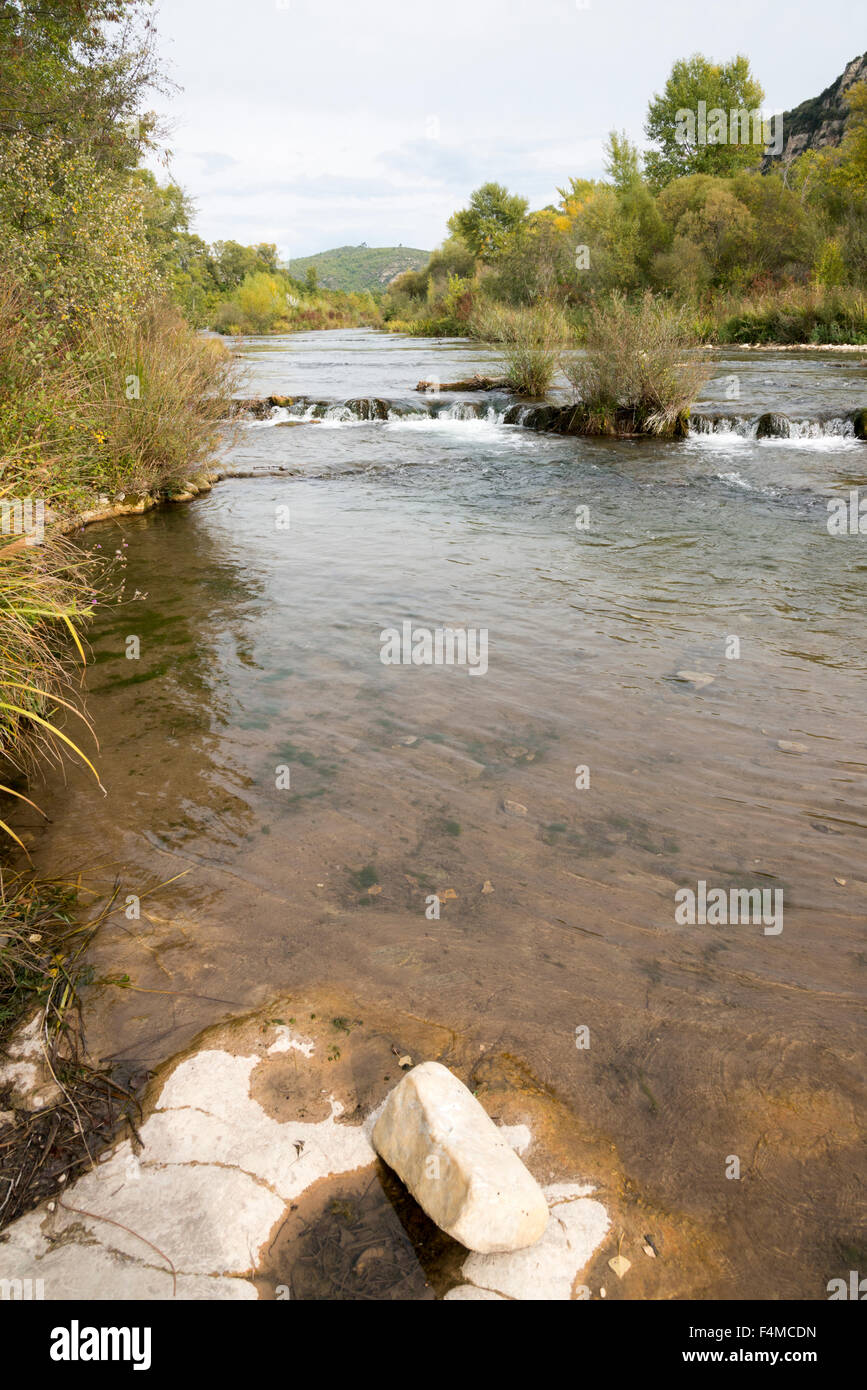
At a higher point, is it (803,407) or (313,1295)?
(803,407)

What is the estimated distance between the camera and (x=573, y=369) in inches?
594

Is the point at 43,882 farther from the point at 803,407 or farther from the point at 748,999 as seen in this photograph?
the point at 803,407

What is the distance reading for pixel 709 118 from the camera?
52.8 m

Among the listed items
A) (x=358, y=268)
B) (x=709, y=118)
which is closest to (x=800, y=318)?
(x=709, y=118)

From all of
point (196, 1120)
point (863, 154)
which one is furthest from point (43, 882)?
point (863, 154)

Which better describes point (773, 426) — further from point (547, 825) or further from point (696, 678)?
point (547, 825)

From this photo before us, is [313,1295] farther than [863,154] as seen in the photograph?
No

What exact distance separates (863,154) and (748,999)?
4028 cm

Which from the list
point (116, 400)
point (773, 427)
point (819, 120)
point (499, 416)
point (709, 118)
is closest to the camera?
point (116, 400)

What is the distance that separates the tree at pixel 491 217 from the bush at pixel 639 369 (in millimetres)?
52878

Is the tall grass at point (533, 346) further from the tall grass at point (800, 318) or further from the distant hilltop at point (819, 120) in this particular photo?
the distant hilltop at point (819, 120)

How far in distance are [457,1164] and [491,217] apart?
7186 centimetres

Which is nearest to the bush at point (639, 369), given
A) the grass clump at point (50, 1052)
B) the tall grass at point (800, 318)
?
the grass clump at point (50, 1052)

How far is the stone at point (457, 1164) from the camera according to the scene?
2008 millimetres
